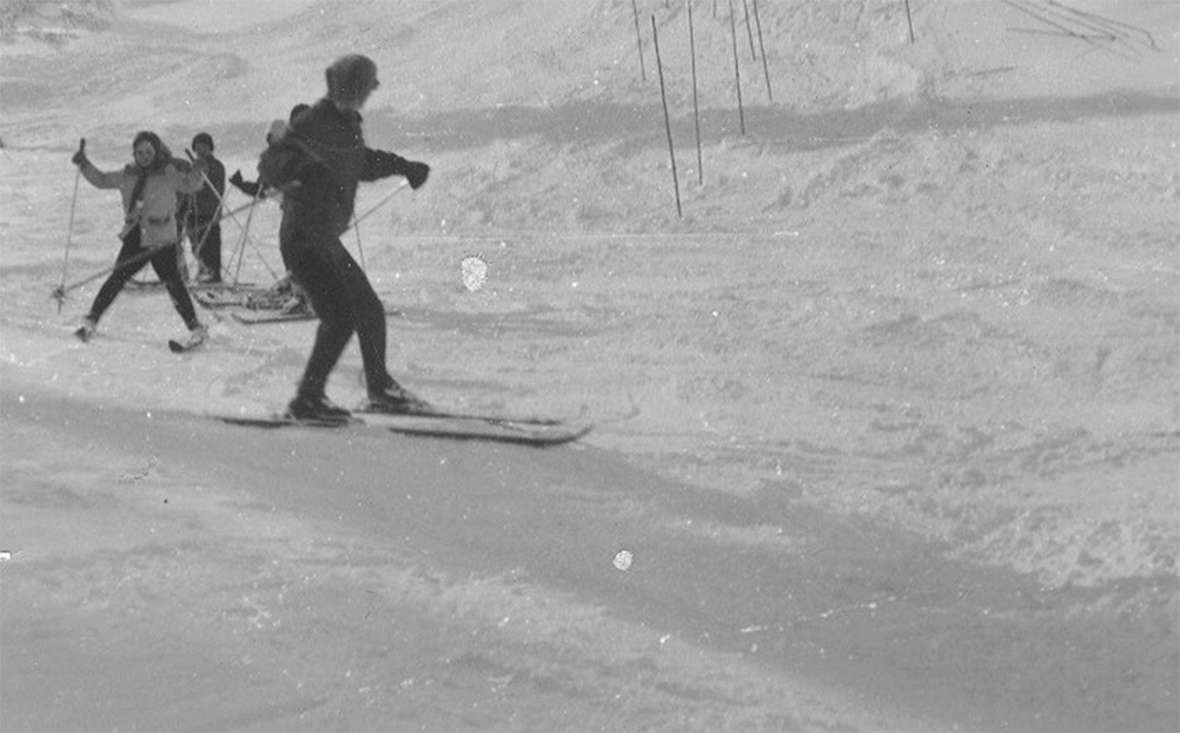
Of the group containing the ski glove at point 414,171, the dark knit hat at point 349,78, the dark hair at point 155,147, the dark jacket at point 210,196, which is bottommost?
the dark jacket at point 210,196

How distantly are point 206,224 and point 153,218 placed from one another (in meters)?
3.39

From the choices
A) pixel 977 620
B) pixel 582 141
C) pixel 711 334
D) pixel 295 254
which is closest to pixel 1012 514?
pixel 977 620

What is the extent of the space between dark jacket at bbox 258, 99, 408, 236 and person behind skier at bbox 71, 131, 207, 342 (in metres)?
3.02

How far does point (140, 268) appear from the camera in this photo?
985 centimetres

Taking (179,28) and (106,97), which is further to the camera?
(179,28)

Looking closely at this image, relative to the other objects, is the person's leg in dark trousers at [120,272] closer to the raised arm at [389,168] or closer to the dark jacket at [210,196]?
the dark jacket at [210,196]

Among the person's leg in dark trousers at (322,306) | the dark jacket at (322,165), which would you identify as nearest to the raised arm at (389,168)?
the dark jacket at (322,165)

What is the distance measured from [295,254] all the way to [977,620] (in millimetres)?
3344

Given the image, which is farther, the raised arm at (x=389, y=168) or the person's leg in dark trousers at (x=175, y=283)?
the person's leg in dark trousers at (x=175, y=283)

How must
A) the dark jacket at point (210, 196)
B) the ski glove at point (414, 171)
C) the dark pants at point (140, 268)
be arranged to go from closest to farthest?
the ski glove at point (414, 171) < the dark pants at point (140, 268) < the dark jacket at point (210, 196)

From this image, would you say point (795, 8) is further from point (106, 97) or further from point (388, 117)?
point (106, 97)

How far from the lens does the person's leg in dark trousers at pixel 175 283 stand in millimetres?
9852

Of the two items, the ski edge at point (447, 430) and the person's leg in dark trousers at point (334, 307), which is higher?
the person's leg in dark trousers at point (334, 307)

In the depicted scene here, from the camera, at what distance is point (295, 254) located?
687 cm
